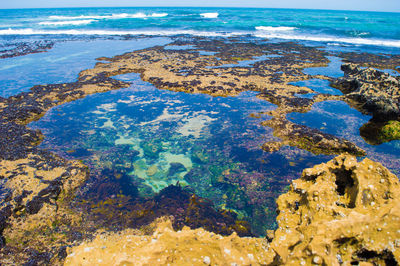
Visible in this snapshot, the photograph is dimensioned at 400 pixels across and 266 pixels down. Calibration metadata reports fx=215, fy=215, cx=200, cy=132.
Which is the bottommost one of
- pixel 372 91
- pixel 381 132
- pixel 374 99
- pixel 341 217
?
pixel 381 132

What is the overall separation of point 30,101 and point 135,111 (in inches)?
362

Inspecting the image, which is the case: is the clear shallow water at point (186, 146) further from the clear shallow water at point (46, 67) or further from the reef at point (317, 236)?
the clear shallow water at point (46, 67)

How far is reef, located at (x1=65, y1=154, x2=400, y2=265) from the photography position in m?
4.08

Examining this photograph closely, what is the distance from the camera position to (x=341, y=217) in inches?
195

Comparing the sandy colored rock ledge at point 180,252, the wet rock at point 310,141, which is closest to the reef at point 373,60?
the wet rock at point 310,141

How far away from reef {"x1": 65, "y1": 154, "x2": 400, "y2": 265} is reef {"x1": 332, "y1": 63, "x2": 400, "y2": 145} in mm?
10377

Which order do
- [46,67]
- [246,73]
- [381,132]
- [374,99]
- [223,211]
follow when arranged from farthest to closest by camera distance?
1. [46,67]
2. [246,73]
3. [374,99]
4. [381,132]
5. [223,211]

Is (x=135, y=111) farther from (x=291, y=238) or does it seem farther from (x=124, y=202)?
(x=291, y=238)

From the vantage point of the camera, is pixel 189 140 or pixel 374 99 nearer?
pixel 189 140

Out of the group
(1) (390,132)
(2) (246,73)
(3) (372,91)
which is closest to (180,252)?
(1) (390,132)

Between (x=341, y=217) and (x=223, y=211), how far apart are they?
517cm

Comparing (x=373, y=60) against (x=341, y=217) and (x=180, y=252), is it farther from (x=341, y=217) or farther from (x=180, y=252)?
(x=180, y=252)

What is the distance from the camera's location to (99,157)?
12.4 metres

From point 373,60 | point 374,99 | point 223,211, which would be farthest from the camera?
point 373,60
